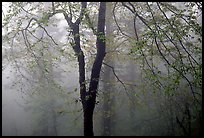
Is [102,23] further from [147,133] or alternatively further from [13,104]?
[13,104]

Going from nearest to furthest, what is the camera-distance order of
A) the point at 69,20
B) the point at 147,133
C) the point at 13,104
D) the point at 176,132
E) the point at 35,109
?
the point at 69,20 → the point at 176,132 → the point at 147,133 → the point at 35,109 → the point at 13,104

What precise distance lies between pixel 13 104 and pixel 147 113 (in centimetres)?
1525

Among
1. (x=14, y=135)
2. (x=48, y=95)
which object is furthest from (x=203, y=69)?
(x=14, y=135)

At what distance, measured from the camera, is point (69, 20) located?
994 cm

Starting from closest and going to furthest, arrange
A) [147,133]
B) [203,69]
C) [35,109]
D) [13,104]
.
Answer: [203,69], [147,133], [35,109], [13,104]

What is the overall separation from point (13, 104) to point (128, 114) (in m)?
13.8

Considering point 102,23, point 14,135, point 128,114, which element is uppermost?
point 102,23

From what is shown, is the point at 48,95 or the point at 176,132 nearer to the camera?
the point at 176,132

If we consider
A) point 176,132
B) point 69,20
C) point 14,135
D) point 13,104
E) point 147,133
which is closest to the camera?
point 69,20

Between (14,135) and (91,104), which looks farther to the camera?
(14,135)

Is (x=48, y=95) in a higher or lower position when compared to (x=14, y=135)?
higher

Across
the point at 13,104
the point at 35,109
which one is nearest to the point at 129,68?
the point at 35,109

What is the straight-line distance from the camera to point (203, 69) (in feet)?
30.5

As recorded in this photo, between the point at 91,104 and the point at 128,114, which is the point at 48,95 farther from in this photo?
the point at 91,104
